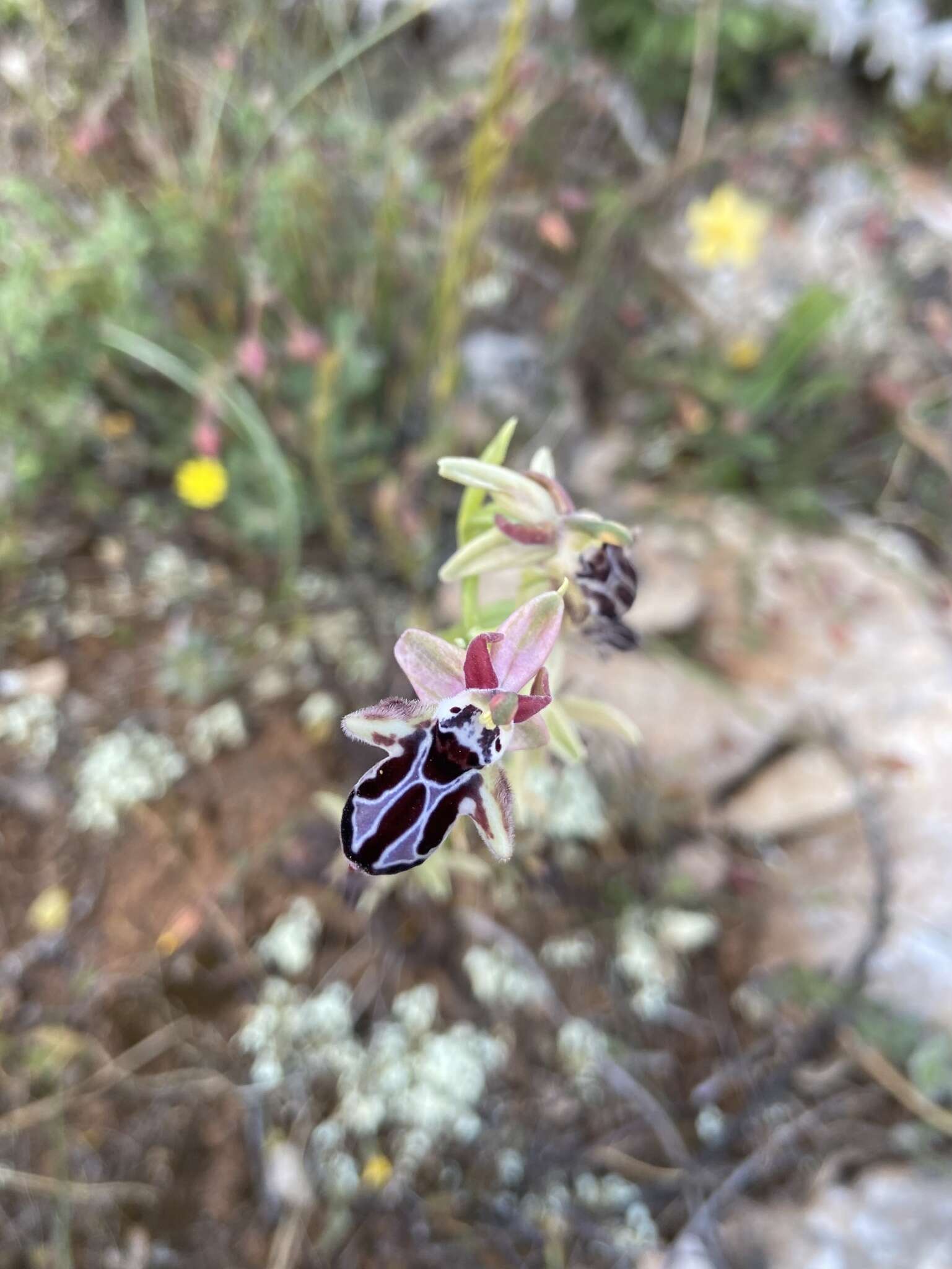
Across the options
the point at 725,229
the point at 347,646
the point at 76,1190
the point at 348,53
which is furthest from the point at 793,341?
the point at 76,1190

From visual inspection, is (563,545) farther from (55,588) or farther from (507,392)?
(55,588)

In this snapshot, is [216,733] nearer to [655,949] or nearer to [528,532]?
[655,949]

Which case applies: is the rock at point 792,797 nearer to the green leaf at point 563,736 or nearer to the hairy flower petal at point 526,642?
the green leaf at point 563,736

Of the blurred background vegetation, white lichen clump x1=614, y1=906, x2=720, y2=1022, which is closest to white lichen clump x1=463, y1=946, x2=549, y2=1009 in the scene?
the blurred background vegetation

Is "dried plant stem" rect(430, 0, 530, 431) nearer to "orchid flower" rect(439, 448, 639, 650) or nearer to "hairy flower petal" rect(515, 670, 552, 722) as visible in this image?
"orchid flower" rect(439, 448, 639, 650)

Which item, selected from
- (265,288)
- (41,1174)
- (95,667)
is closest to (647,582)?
(265,288)

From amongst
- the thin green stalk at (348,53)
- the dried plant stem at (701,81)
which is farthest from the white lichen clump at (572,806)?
the dried plant stem at (701,81)
